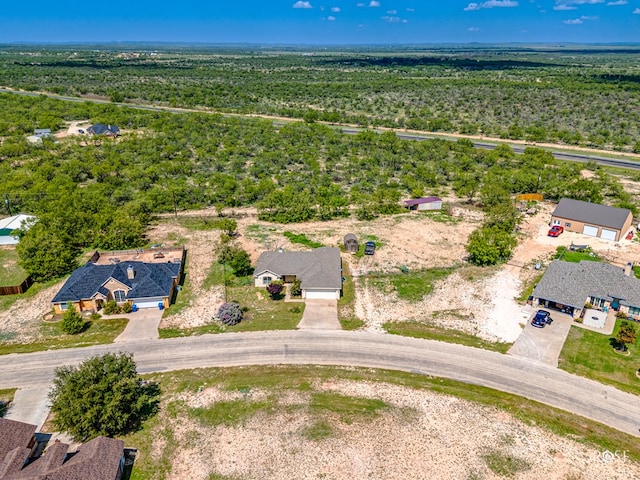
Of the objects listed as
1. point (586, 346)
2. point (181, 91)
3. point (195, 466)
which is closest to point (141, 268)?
point (195, 466)

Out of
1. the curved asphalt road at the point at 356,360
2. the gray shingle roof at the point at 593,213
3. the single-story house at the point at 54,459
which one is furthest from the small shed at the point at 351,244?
the single-story house at the point at 54,459

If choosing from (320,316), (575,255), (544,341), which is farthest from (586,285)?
(320,316)

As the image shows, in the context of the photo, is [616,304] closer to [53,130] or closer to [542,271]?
[542,271]

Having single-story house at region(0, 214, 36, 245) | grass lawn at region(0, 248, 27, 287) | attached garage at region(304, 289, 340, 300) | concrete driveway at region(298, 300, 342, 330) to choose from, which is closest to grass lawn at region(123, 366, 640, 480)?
concrete driveway at region(298, 300, 342, 330)

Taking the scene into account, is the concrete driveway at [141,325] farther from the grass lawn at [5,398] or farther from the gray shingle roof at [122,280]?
the grass lawn at [5,398]

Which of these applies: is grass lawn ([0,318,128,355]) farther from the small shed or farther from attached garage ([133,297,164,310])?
the small shed

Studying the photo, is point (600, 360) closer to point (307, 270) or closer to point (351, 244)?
point (307, 270)
